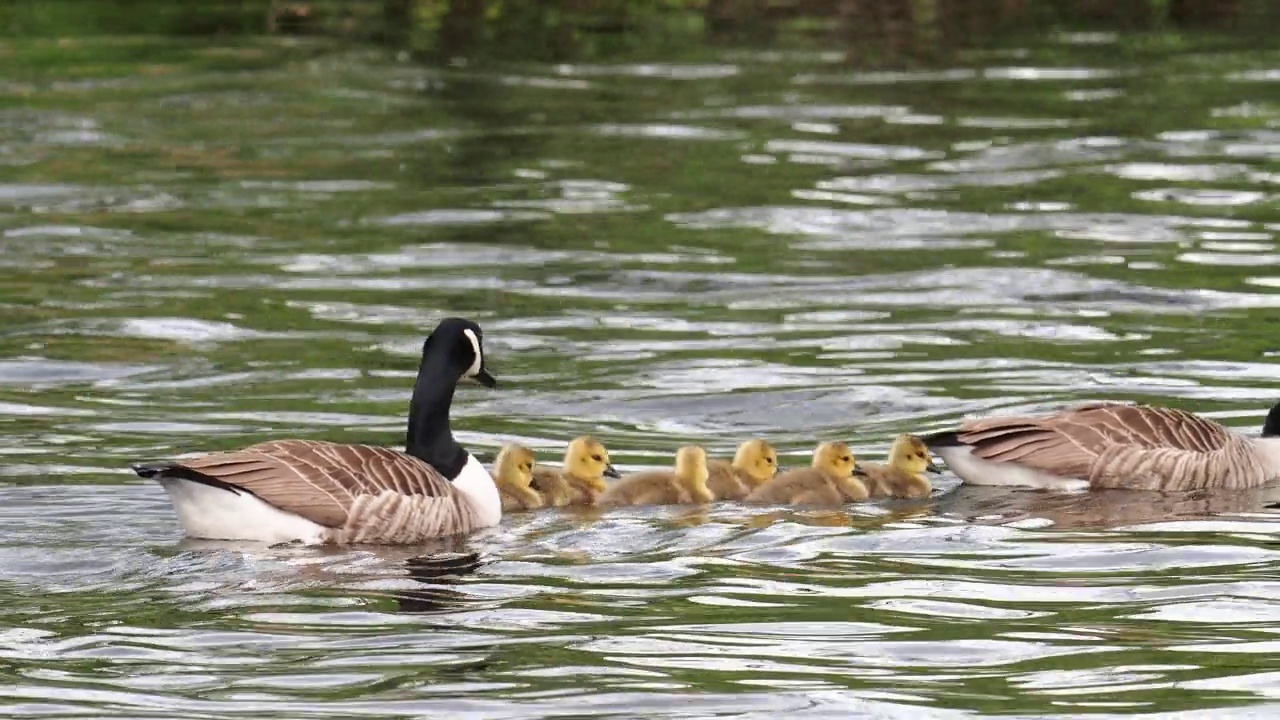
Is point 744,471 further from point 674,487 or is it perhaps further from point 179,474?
point 179,474

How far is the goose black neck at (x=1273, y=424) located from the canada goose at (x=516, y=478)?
4946 mm

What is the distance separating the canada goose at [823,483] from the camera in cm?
1552

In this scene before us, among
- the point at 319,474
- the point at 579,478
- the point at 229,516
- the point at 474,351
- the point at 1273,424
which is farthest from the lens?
the point at 1273,424

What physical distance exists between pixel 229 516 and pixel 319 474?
1.85 feet

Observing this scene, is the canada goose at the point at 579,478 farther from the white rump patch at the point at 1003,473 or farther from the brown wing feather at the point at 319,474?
the white rump patch at the point at 1003,473

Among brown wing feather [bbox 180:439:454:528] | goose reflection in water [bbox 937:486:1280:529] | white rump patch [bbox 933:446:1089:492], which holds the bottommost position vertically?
goose reflection in water [bbox 937:486:1280:529]

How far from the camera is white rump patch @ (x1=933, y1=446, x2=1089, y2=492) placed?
52.4ft

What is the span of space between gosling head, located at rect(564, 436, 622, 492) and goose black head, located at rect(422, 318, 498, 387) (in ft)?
2.77

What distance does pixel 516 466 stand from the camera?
613 inches

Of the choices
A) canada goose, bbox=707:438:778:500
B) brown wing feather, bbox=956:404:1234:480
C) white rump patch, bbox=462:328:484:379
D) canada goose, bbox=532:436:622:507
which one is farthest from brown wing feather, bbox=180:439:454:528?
brown wing feather, bbox=956:404:1234:480

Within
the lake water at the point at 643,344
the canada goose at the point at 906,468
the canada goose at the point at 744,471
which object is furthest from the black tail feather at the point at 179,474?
the canada goose at the point at 906,468

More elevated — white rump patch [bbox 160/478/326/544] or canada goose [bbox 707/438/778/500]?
white rump patch [bbox 160/478/326/544]

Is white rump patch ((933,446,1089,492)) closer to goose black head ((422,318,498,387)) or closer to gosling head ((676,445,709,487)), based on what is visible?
gosling head ((676,445,709,487))

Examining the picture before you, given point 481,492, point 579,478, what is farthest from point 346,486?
point 579,478
